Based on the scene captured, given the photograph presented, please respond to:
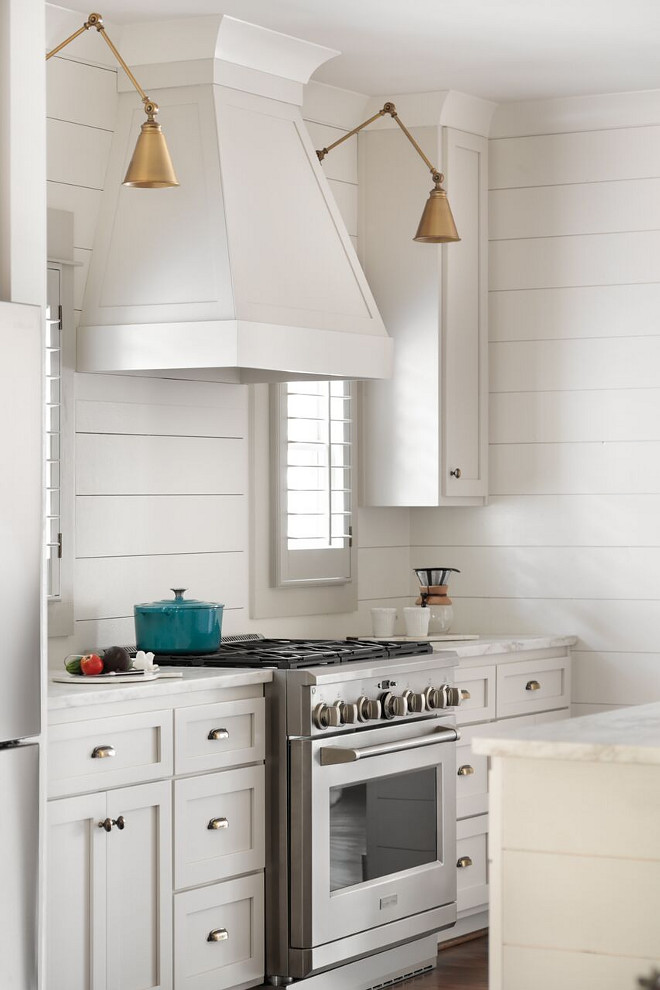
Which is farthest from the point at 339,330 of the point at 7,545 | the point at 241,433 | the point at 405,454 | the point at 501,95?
the point at 7,545

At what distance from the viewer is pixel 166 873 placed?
355 cm

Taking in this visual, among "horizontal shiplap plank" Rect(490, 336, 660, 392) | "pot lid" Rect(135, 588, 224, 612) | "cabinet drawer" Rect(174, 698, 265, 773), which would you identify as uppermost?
"horizontal shiplap plank" Rect(490, 336, 660, 392)

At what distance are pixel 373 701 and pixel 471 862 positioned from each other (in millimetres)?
890

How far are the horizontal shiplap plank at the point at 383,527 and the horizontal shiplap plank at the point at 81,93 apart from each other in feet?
5.47

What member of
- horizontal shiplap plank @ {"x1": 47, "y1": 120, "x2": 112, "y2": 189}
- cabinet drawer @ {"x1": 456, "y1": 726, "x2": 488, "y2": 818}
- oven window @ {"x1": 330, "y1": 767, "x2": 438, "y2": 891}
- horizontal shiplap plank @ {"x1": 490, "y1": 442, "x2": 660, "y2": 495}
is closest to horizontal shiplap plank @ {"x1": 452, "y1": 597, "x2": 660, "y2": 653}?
horizontal shiplap plank @ {"x1": 490, "y1": 442, "x2": 660, "y2": 495}

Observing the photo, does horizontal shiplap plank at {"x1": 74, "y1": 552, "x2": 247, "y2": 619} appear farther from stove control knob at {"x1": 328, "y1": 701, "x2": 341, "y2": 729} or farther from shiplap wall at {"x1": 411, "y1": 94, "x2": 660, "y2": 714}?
shiplap wall at {"x1": 411, "y1": 94, "x2": 660, "y2": 714}

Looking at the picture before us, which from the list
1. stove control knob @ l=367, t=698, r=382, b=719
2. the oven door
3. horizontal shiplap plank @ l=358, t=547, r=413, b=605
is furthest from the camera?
horizontal shiplap plank @ l=358, t=547, r=413, b=605

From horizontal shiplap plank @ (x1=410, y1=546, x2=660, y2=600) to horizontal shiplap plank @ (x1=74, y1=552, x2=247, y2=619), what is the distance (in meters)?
1.02

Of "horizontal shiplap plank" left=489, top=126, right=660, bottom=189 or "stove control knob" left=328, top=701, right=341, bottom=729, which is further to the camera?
"horizontal shiplap plank" left=489, top=126, right=660, bottom=189

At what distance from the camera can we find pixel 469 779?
4.65 meters

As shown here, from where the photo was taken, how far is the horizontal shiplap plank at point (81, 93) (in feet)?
13.2

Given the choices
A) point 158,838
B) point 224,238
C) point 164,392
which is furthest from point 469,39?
point 158,838

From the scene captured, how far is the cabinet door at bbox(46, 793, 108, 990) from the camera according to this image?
3250 millimetres

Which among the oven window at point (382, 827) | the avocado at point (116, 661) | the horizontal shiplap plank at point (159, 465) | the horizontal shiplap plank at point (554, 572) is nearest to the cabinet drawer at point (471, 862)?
the oven window at point (382, 827)
